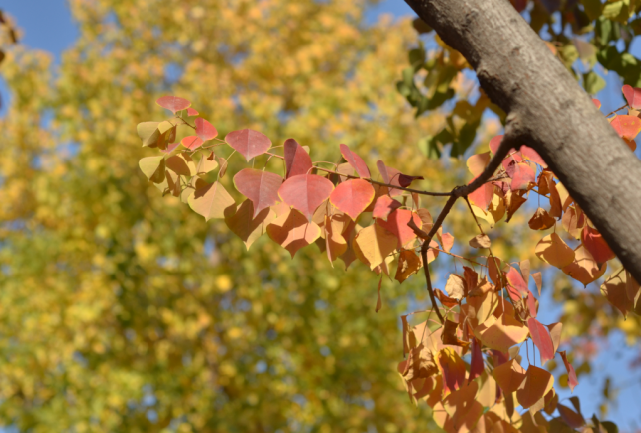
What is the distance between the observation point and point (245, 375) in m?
3.68

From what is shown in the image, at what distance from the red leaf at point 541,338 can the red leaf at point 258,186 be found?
50 cm

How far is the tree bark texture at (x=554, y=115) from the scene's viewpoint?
56 cm

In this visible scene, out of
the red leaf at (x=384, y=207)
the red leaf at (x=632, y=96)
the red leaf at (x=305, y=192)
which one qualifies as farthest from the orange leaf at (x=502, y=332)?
the red leaf at (x=632, y=96)

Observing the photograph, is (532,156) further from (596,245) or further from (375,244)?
(375,244)

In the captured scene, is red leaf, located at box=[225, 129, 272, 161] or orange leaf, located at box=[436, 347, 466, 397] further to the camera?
orange leaf, located at box=[436, 347, 466, 397]

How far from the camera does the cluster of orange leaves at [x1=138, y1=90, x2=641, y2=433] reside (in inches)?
32.0

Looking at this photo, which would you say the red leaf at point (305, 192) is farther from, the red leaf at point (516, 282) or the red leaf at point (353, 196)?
the red leaf at point (516, 282)

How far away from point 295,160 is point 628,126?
605 mm

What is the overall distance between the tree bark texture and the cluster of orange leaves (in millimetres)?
195

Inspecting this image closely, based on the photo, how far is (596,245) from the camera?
2.90ft

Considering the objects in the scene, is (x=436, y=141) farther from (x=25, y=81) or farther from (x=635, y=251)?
(x=25, y=81)

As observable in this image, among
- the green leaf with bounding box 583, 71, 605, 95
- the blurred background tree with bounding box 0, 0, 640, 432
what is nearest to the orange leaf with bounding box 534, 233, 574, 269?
the green leaf with bounding box 583, 71, 605, 95

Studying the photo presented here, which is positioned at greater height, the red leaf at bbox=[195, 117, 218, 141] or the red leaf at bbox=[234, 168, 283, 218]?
the red leaf at bbox=[195, 117, 218, 141]

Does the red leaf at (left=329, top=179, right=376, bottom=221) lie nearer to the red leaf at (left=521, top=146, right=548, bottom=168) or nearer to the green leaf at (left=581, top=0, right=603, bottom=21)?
the red leaf at (left=521, top=146, right=548, bottom=168)
